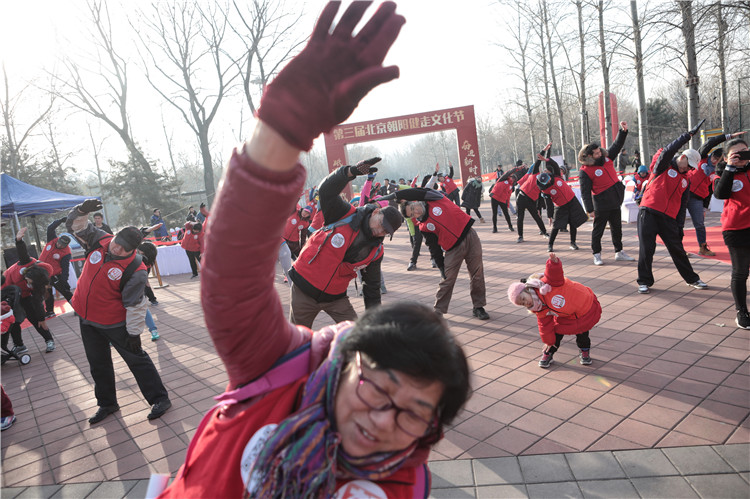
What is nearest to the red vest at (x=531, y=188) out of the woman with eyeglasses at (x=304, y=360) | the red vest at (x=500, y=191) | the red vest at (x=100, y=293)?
the red vest at (x=500, y=191)

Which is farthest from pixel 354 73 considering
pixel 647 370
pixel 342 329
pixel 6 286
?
pixel 6 286

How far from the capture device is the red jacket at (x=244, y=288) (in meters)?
0.78

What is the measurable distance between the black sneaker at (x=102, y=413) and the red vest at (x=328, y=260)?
2.33 m

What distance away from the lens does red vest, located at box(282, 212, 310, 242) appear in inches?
381

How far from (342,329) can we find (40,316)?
769cm

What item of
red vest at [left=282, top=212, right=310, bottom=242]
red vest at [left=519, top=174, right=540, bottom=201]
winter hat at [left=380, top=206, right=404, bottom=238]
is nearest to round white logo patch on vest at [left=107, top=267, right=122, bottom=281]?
winter hat at [left=380, top=206, right=404, bottom=238]

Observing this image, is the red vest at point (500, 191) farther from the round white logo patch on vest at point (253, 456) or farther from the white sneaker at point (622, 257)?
the round white logo patch on vest at point (253, 456)

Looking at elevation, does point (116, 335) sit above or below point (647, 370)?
above

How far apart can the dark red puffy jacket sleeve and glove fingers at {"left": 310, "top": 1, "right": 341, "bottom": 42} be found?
227mm

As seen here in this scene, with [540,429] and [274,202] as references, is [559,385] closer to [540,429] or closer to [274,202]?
[540,429]

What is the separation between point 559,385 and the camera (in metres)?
3.85

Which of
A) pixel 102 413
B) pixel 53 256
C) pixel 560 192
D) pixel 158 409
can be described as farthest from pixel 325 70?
pixel 53 256

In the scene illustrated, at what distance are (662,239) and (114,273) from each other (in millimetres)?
6354

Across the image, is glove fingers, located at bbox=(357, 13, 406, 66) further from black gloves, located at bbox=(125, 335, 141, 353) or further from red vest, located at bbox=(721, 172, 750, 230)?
red vest, located at bbox=(721, 172, 750, 230)
